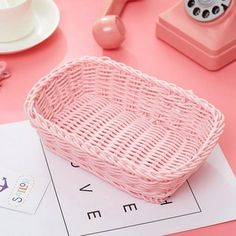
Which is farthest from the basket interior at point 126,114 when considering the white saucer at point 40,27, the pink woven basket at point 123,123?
the white saucer at point 40,27

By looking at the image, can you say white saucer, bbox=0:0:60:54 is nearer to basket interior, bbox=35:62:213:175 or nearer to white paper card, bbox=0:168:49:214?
basket interior, bbox=35:62:213:175

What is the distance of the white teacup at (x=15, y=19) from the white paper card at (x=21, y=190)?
0.25 meters

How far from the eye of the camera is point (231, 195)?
2.52 ft

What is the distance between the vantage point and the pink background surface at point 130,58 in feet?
2.93

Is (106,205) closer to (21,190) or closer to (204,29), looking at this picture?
(21,190)

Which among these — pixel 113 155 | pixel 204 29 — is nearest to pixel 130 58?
pixel 204 29

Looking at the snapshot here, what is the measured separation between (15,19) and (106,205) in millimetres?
350

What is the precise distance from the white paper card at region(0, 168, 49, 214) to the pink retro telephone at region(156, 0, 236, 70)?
1.06ft

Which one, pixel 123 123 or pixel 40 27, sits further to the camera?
pixel 40 27

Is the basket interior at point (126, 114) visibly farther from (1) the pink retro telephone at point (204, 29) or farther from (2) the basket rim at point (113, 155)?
(1) the pink retro telephone at point (204, 29)

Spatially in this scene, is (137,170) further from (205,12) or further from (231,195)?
(205,12)

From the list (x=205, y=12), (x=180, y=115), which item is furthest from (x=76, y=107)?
(x=205, y=12)

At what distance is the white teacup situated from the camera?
3.03 feet

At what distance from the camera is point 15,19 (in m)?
0.94
